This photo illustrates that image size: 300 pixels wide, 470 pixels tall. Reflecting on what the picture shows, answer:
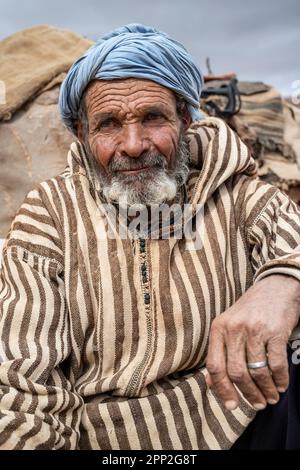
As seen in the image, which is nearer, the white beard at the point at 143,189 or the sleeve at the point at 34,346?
the sleeve at the point at 34,346

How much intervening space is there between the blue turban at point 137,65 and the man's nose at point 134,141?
0.18 meters

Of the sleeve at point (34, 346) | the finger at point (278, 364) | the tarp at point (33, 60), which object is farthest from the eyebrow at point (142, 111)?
the tarp at point (33, 60)

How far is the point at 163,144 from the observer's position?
195 centimetres

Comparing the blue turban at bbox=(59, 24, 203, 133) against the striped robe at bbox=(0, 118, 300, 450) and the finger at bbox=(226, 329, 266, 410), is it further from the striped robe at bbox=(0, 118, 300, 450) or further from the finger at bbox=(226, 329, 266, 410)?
the finger at bbox=(226, 329, 266, 410)

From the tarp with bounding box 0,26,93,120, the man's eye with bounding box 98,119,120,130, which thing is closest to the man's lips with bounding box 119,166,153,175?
the man's eye with bounding box 98,119,120,130

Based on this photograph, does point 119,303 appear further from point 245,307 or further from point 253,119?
point 253,119

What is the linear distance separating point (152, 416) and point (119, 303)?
0.38 meters

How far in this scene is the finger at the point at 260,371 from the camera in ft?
4.73

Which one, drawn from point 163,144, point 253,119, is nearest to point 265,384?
point 163,144

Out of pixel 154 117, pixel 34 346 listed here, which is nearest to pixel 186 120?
pixel 154 117

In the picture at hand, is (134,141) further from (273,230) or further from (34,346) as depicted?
(34,346)

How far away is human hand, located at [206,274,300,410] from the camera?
4.75 feet

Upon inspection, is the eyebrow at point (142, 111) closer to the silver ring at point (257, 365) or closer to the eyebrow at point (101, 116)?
the eyebrow at point (101, 116)
